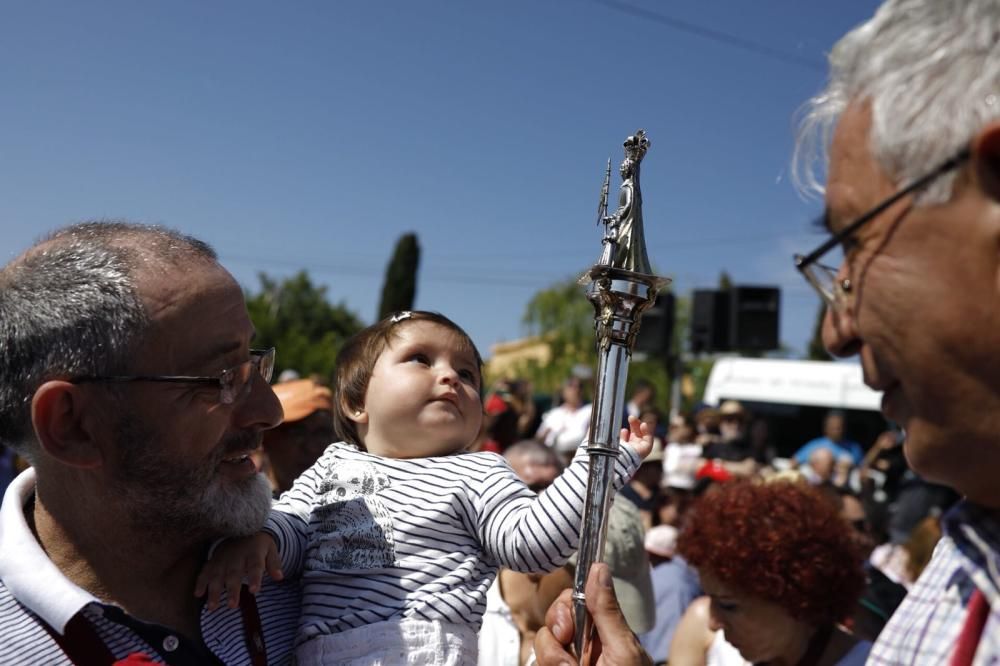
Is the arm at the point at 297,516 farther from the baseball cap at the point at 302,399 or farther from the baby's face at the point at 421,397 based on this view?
the baseball cap at the point at 302,399

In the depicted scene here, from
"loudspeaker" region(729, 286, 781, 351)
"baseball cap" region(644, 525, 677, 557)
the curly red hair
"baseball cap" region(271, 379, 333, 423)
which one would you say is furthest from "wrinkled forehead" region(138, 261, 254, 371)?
"loudspeaker" region(729, 286, 781, 351)

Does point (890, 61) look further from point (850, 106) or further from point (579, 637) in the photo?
point (579, 637)

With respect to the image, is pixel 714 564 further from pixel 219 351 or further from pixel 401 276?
pixel 401 276

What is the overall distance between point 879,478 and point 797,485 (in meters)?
10.5

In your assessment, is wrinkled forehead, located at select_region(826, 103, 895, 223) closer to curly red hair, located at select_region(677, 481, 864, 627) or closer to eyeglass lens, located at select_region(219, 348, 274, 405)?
eyeglass lens, located at select_region(219, 348, 274, 405)

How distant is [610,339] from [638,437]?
45 centimetres

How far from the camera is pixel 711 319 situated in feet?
39.5

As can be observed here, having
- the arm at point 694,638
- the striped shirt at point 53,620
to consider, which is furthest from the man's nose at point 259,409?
the arm at point 694,638

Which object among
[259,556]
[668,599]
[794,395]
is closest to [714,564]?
[668,599]

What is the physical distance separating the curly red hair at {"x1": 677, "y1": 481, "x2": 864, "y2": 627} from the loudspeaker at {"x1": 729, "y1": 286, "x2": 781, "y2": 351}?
826 centimetres

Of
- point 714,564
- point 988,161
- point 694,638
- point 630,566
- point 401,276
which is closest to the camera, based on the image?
point 988,161

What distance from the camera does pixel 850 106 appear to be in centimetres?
135

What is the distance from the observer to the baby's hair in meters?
2.70

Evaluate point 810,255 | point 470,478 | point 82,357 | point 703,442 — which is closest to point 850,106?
point 810,255
